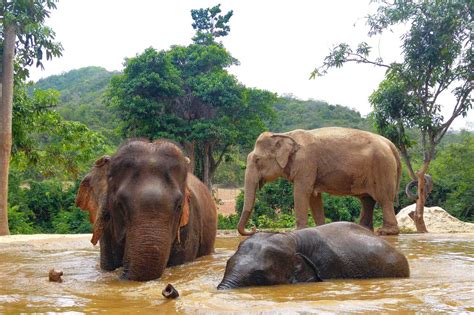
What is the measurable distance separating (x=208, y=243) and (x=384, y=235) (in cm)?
571

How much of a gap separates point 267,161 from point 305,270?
6910mm

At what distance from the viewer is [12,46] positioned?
52.9 feet

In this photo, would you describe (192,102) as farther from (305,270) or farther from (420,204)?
(305,270)

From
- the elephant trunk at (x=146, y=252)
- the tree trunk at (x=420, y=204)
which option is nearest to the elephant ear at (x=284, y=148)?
the tree trunk at (x=420, y=204)

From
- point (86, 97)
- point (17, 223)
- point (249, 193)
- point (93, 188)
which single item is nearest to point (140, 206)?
point (93, 188)

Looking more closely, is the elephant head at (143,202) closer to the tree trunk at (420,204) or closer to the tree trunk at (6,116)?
the tree trunk at (6,116)

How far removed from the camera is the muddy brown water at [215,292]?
168 inches

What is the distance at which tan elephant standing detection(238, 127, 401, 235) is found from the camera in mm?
12508

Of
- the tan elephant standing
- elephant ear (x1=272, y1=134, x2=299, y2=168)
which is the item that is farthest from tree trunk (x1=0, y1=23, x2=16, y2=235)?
elephant ear (x1=272, y1=134, x2=299, y2=168)

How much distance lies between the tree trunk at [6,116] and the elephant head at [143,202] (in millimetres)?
9320

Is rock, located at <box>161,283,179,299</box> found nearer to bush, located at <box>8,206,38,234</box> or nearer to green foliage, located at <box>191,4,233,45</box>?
bush, located at <box>8,206,38,234</box>

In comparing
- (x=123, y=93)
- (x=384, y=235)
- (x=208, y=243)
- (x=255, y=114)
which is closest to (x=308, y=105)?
(x=255, y=114)

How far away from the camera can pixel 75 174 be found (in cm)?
1891

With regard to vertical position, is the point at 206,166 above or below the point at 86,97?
below
